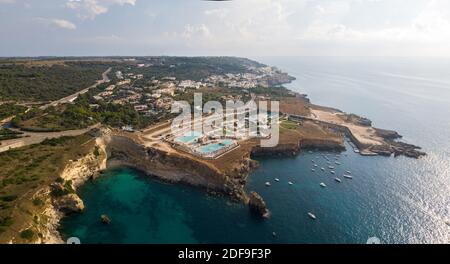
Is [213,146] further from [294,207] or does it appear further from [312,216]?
[312,216]

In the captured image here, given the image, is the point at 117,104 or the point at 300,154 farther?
the point at 117,104

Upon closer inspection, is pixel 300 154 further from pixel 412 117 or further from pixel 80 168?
pixel 412 117

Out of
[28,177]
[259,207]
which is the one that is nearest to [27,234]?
[28,177]

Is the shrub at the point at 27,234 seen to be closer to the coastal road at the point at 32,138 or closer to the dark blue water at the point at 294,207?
the dark blue water at the point at 294,207

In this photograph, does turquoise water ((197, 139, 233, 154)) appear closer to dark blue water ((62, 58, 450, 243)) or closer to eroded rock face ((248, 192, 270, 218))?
dark blue water ((62, 58, 450, 243))

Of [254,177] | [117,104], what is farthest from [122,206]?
[117,104]
